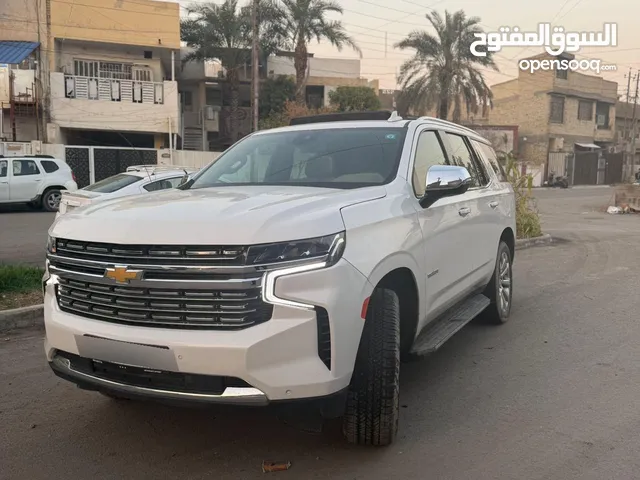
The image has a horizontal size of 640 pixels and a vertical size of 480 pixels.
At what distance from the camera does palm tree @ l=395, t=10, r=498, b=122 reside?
34.1 m

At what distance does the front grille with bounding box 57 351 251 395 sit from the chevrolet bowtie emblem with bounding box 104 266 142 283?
437 millimetres

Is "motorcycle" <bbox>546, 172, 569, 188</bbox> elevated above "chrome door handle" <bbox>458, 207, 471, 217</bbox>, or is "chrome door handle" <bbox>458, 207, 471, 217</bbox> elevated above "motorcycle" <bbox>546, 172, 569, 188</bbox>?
"chrome door handle" <bbox>458, 207, 471, 217</bbox>

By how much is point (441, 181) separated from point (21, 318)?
170 inches

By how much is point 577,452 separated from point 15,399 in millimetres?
3620

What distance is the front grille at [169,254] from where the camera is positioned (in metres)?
2.80

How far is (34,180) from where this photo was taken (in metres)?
17.6

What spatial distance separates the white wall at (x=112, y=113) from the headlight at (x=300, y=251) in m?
25.7

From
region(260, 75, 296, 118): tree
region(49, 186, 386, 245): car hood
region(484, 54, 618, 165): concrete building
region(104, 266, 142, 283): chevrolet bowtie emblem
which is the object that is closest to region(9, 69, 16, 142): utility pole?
region(260, 75, 296, 118): tree

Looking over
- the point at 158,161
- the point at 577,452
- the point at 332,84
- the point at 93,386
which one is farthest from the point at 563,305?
the point at 332,84

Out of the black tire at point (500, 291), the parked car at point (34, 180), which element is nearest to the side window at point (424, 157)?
the black tire at point (500, 291)

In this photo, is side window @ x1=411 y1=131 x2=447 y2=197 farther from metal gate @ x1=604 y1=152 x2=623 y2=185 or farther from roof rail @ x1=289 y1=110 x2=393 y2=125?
metal gate @ x1=604 y1=152 x2=623 y2=185

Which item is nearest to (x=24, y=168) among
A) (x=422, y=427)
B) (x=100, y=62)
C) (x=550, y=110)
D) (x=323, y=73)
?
(x=100, y=62)

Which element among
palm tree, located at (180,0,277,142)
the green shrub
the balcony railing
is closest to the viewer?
the green shrub

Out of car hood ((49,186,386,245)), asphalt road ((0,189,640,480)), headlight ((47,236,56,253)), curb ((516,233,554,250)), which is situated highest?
car hood ((49,186,386,245))
